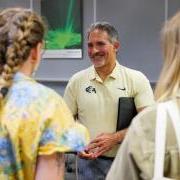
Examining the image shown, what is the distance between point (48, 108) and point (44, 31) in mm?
275

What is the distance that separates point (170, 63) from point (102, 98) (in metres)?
1.61

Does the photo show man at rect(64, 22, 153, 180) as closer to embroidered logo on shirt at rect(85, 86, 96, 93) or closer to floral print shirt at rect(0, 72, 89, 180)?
embroidered logo on shirt at rect(85, 86, 96, 93)

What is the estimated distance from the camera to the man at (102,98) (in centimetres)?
279

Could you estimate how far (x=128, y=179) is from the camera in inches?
50.9

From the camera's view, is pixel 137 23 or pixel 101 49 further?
pixel 137 23

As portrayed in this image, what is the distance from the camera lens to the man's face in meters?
2.92

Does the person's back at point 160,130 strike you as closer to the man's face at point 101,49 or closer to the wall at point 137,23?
the man's face at point 101,49

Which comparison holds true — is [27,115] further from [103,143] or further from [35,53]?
[103,143]

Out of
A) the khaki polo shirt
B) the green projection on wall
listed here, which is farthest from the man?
the green projection on wall

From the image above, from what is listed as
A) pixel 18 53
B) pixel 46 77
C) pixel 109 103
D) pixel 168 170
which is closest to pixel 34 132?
pixel 18 53

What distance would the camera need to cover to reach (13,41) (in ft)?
4.75

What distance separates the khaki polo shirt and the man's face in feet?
0.22

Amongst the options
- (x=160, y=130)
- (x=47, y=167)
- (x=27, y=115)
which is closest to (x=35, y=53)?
(x=27, y=115)

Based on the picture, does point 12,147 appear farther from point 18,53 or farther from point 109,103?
point 109,103
